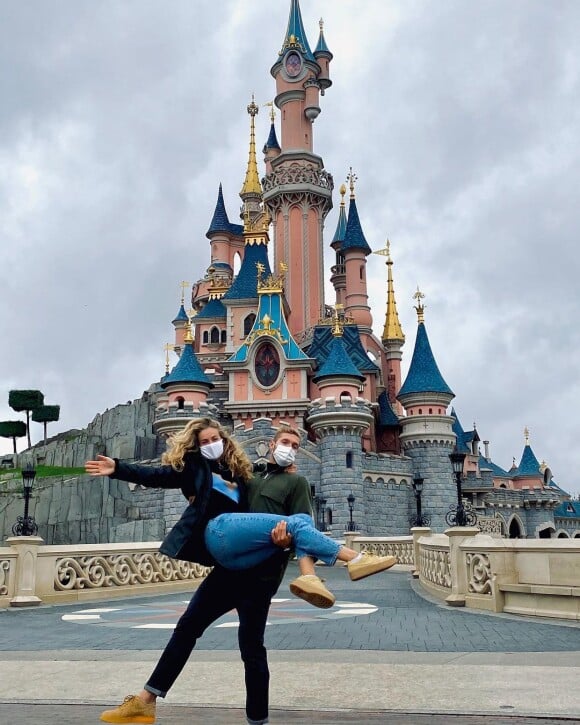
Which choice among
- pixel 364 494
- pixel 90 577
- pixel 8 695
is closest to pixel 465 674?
pixel 8 695

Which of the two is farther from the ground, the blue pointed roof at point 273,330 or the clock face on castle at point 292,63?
the clock face on castle at point 292,63

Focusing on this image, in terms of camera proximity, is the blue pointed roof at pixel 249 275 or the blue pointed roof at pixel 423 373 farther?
the blue pointed roof at pixel 249 275

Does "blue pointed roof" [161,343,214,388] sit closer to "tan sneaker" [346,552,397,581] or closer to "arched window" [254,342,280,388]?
"arched window" [254,342,280,388]

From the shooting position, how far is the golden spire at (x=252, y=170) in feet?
205

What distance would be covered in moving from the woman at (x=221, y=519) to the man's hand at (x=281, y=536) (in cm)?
3

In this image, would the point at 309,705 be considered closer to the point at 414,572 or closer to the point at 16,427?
the point at 414,572

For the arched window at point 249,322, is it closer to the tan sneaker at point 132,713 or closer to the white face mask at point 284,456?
the white face mask at point 284,456

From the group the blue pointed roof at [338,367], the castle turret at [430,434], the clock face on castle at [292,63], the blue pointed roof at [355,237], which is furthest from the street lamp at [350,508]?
the clock face on castle at [292,63]

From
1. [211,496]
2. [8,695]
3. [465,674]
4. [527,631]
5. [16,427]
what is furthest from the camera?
[16,427]

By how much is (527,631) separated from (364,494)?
32.3 meters

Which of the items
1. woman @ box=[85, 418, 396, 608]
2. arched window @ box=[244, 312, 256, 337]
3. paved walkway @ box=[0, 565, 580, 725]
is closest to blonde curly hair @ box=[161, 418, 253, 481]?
woman @ box=[85, 418, 396, 608]

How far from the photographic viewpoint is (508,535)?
170 ft

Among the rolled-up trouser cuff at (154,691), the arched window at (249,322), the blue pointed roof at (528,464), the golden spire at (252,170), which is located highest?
the golden spire at (252,170)

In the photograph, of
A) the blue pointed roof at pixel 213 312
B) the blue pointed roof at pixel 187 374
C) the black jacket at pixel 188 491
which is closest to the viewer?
the black jacket at pixel 188 491
